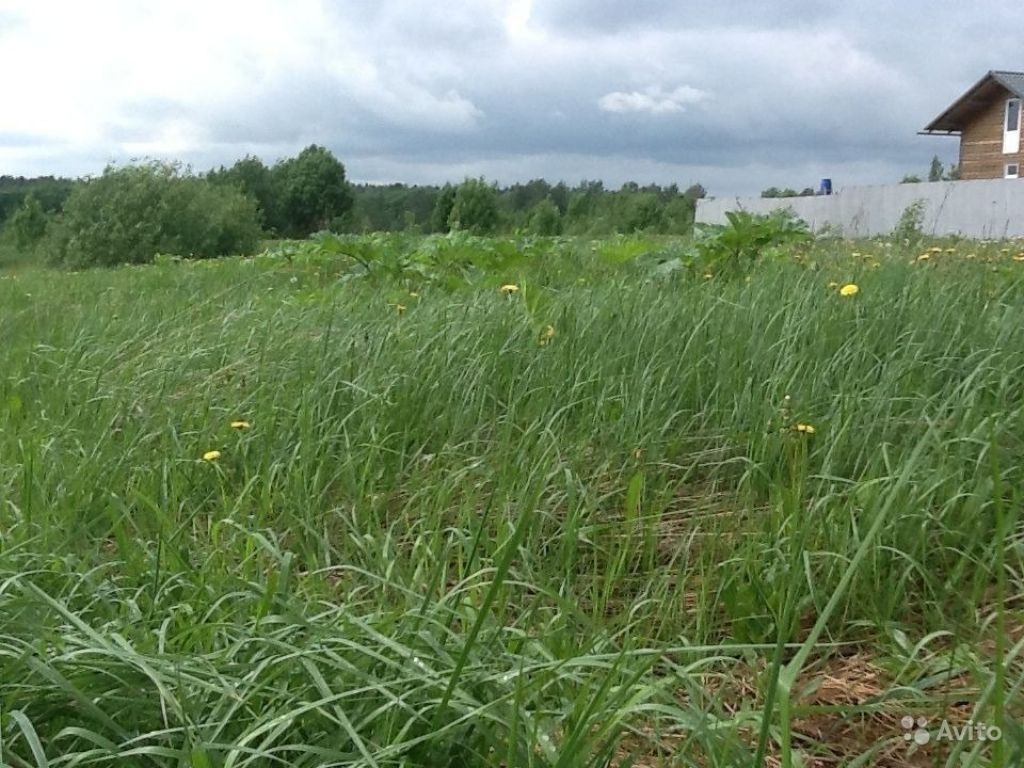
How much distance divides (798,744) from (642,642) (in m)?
0.36

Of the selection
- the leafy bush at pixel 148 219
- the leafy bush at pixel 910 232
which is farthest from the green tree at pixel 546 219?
the leafy bush at pixel 910 232

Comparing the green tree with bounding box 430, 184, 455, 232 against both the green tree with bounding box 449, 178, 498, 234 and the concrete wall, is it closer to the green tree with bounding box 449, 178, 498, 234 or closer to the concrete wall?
the green tree with bounding box 449, 178, 498, 234

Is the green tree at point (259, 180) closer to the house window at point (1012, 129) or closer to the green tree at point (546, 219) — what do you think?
the green tree at point (546, 219)

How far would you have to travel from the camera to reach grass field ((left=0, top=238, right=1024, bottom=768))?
1.31m

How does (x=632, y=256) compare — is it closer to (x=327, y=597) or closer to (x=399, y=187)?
(x=327, y=597)

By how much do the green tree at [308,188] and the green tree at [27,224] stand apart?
12.0 meters

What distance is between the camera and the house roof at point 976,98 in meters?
31.1

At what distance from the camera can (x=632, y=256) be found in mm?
6395

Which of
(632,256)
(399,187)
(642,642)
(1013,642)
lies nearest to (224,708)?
(642,642)

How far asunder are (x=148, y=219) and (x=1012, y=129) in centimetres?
2793

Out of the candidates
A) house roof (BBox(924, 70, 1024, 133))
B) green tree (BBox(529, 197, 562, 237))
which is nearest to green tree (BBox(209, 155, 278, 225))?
green tree (BBox(529, 197, 562, 237))

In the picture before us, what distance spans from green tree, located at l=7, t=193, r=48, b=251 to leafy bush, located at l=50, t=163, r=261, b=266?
1918cm

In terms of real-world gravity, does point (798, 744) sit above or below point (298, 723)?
below

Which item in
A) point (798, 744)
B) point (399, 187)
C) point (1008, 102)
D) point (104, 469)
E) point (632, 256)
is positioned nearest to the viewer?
point (798, 744)
